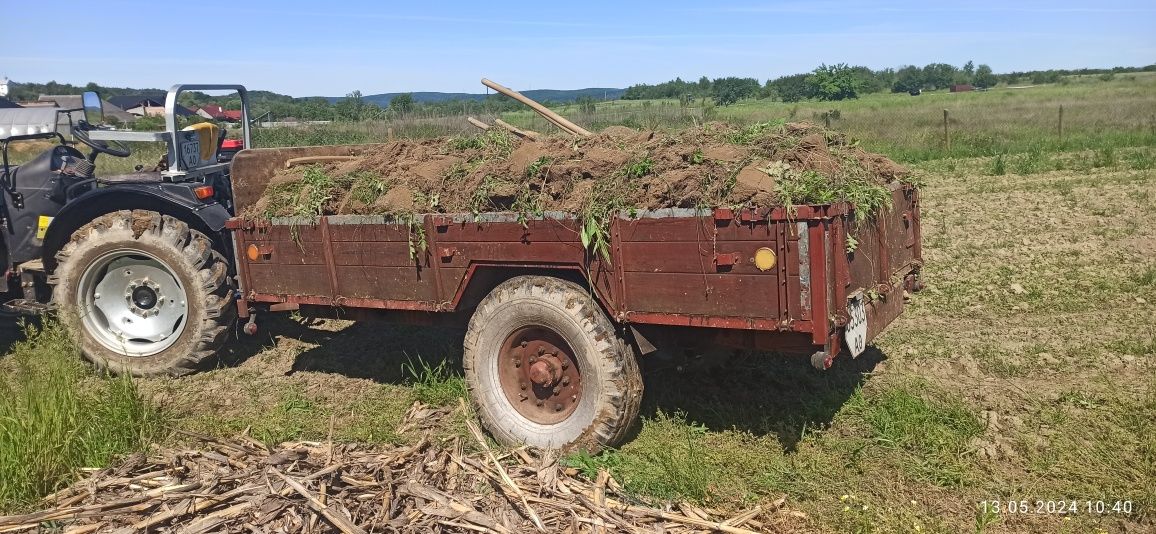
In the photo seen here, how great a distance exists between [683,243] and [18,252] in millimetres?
5781

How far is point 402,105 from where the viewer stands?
2325cm

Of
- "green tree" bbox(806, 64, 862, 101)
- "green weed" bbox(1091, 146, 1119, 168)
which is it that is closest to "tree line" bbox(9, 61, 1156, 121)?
"green tree" bbox(806, 64, 862, 101)

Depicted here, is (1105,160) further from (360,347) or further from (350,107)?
(350,107)

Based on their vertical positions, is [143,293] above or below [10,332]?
above

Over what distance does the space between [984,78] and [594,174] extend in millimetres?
93745

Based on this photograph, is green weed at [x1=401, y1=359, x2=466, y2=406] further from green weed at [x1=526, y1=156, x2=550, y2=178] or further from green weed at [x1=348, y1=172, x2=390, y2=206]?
green weed at [x1=526, y1=156, x2=550, y2=178]

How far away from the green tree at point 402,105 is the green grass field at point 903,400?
15.8m

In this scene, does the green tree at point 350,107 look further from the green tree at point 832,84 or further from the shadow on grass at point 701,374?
the green tree at point 832,84

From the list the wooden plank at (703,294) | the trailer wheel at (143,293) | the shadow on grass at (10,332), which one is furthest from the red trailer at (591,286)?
the shadow on grass at (10,332)

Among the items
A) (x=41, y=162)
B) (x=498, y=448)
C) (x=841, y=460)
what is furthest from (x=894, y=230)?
(x=41, y=162)

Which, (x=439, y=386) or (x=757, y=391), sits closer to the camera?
(x=757, y=391)

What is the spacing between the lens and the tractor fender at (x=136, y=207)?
20.6 ft

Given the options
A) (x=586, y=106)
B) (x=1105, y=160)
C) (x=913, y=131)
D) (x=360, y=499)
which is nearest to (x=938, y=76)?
(x=913, y=131)

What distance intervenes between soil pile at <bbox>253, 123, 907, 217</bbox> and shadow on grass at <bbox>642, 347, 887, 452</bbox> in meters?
1.14
